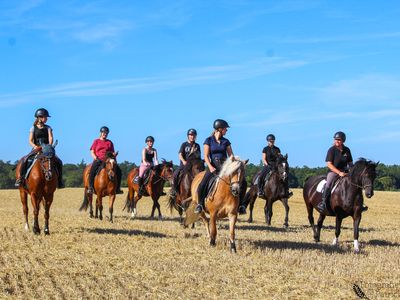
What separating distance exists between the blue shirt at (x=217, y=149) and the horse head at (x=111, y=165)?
6.71 m

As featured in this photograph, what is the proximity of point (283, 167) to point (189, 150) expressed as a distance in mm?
3545

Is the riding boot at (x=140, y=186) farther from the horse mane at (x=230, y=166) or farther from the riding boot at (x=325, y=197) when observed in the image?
the horse mane at (x=230, y=166)

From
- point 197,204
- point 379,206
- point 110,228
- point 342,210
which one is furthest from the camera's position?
point 379,206

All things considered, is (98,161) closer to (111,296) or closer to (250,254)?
(250,254)

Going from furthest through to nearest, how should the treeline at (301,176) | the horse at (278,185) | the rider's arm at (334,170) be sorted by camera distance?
the treeline at (301,176)
the horse at (278,185)
the rider's arm at (334,170)

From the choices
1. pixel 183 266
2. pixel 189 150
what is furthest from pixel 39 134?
pixel 183 266

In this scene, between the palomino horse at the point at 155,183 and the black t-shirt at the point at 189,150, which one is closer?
the black t-shirt at the point at 189,150

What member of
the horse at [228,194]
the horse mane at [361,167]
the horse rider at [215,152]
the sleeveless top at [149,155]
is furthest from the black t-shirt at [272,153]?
the horse at [228,194]

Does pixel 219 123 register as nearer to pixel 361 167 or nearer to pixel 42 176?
pixel 361 167

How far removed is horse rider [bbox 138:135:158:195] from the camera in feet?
73.7

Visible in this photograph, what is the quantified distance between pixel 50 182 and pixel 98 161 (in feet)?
18.4

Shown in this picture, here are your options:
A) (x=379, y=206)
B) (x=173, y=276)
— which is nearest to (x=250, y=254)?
(x=173, y=276)

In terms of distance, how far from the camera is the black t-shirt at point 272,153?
20962 millimetres

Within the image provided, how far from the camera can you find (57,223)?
1855 centimetres
